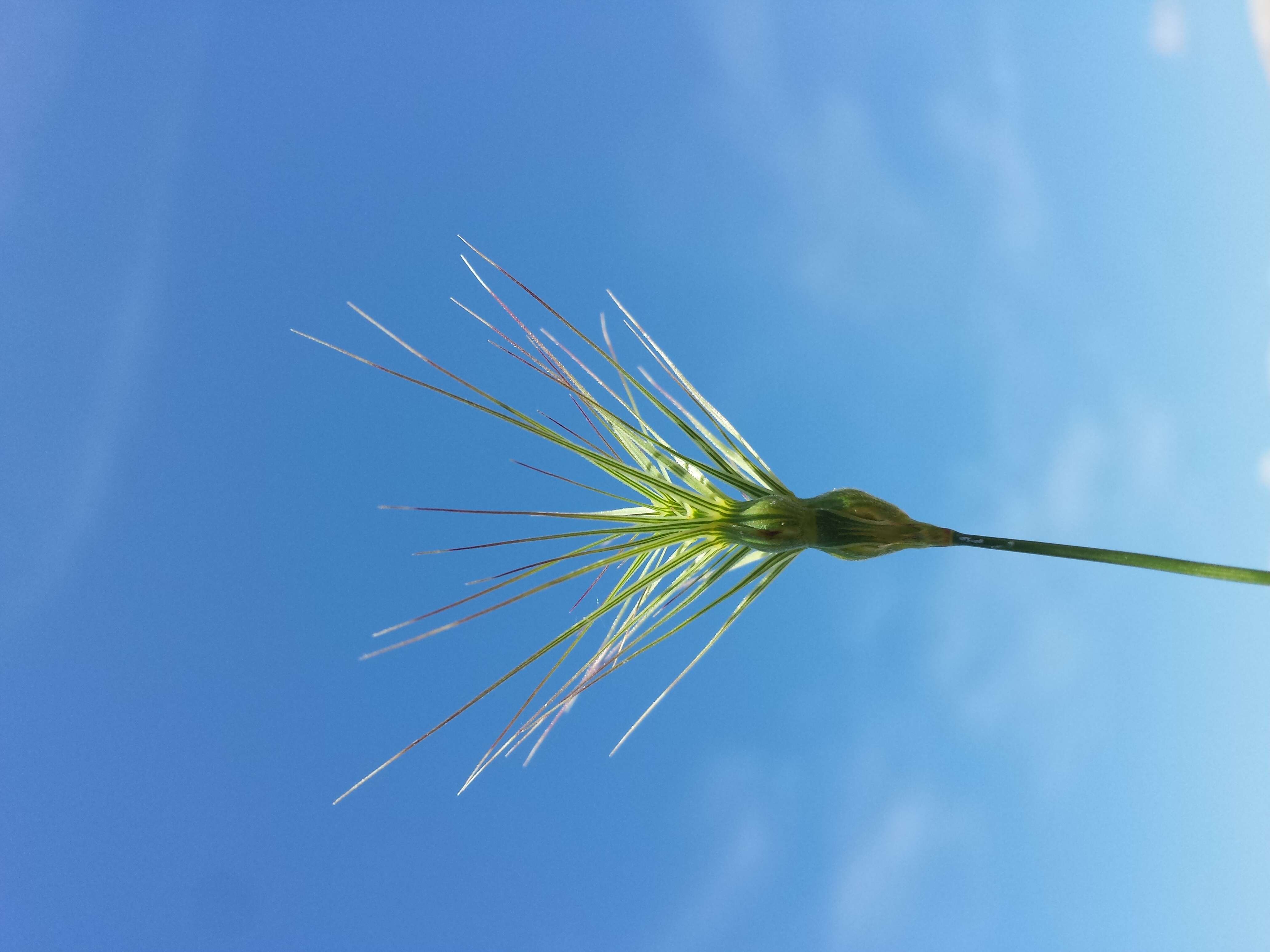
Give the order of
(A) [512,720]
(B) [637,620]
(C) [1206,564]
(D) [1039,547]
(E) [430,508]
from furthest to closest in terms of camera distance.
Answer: (B) [637,620], (A) [512,720], (E) [430,508], (D) [1039,547], (C) [1206,564]

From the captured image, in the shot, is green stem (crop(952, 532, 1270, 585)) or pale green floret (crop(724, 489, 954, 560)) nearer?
green stem (crop(952, 532, 1270, 585))

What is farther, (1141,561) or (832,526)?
(832,526)

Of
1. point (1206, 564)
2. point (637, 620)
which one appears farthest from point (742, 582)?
point (1206, 564)

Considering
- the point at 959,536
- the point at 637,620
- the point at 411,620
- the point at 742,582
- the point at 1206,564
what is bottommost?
the point at 411,620

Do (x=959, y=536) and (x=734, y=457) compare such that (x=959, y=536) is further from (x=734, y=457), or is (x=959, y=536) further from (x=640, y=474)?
(x=640, y=474)

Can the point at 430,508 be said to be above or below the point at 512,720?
above

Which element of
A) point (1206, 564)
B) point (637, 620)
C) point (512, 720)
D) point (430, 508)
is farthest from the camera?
point (637, 620)

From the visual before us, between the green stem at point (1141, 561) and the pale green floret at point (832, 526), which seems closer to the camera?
the green stem at point (1141, 561)

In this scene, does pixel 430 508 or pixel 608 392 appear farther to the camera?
pixel 608 392
